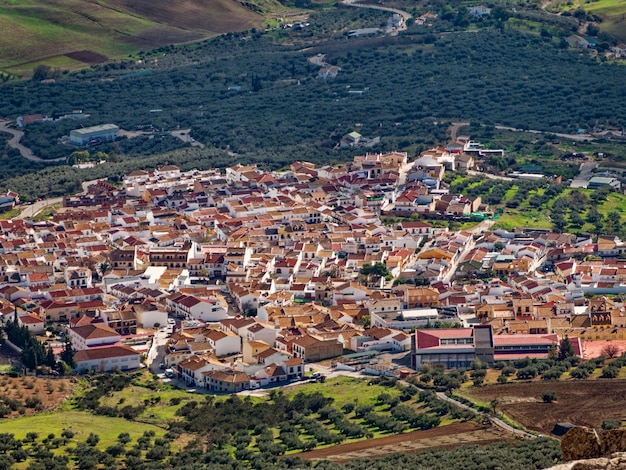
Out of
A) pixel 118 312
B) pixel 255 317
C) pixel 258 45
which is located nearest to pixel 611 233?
pixel 255 317

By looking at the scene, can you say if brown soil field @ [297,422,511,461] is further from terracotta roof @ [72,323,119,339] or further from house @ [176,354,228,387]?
terracotta roof @ [72,323,119,339]

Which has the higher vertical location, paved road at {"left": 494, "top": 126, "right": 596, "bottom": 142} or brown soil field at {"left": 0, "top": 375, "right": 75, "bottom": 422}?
paved road at {"left": 494, "top": 126, "right": 596, "bottom": 142}

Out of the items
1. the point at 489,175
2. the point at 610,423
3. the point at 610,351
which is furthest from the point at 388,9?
the point at 610,423

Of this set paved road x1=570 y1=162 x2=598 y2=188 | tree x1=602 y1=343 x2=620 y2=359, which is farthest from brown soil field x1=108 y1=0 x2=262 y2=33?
tree x1=602 y1=343 x2=620 y2=359

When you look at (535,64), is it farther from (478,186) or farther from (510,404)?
(510,404)

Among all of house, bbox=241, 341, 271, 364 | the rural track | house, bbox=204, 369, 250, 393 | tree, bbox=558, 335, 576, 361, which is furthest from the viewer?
house, bbox=241, 341, 271, 364

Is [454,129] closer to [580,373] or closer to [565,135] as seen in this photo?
[565,135]
